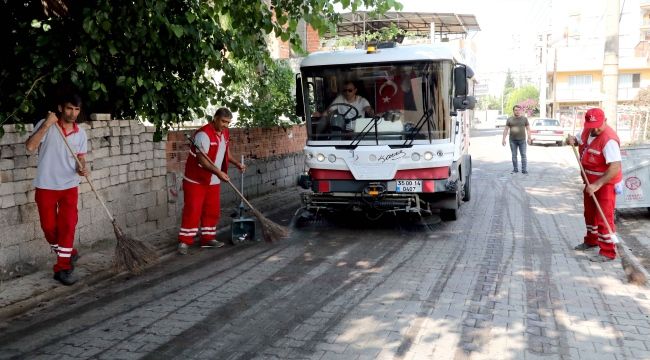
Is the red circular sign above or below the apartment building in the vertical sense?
below

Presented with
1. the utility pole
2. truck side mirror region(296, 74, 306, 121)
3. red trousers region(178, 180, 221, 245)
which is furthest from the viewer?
the utility pole

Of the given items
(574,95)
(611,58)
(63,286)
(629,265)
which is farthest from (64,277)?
(574,95)

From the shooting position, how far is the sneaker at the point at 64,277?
19.2 feet

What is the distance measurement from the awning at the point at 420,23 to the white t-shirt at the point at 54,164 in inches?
911

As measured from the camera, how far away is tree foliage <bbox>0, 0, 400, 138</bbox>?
650 centimetres

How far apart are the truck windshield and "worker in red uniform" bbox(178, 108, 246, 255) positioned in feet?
5.11

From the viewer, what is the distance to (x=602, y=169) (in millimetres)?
6840

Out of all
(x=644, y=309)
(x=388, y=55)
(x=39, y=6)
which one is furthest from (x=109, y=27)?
(x=644, y=309)

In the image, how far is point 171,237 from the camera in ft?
27.5

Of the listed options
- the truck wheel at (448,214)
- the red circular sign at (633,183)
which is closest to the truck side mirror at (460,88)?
the truck wheel at (448,214)

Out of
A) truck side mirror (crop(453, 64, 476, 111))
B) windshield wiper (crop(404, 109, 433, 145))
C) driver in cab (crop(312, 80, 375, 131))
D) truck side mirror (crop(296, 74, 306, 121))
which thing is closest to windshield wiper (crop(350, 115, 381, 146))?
driver in cab (crop(312, 80, 375, 131))

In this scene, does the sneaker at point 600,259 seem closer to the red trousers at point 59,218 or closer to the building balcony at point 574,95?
the red trousers at point 59,218

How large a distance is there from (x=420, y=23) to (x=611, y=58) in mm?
21031

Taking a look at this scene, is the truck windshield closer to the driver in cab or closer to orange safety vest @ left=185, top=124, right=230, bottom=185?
the driver in cab
